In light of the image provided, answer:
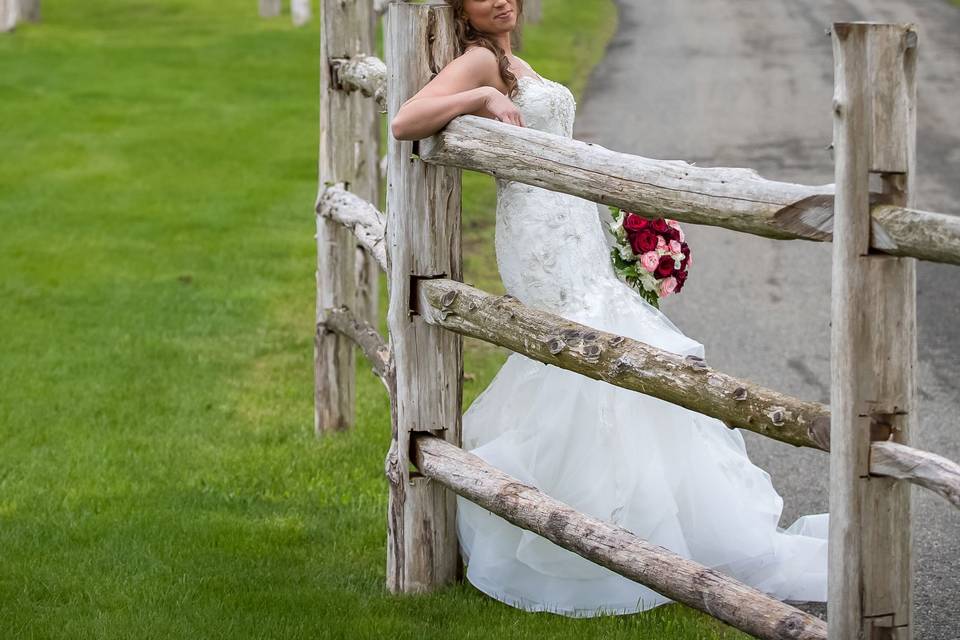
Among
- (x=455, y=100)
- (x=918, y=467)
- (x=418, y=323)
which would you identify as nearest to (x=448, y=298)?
(x=418, y=323)

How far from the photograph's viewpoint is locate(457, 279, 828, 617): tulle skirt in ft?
14.6

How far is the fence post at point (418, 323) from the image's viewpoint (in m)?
4.47

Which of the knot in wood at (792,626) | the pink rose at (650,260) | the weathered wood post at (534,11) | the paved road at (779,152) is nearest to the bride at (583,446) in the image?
the pink rose at (650,260)

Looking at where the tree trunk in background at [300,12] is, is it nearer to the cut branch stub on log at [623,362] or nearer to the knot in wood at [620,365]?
the cut branch stub on log at [623,362]

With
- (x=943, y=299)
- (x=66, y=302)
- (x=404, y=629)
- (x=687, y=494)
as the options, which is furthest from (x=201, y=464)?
(x=943, y=299)

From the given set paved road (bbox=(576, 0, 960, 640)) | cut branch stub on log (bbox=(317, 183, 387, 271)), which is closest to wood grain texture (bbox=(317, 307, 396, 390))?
cut branch stub on log (bbox=(317, 183, 387, 271))

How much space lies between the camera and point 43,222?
1195 cm

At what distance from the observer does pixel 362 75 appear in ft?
20.5

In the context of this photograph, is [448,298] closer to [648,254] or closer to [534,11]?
[648,254]

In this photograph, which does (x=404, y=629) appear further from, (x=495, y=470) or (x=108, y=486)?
(x=108, y=486)

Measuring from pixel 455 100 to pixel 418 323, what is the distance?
2.64ft

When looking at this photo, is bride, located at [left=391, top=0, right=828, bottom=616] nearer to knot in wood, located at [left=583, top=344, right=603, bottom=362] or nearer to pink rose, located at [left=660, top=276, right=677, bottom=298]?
pink rose, located at [left=660, top=276, right=677, bottom=298]

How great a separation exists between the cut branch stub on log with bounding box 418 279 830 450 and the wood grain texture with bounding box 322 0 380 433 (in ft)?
7.90

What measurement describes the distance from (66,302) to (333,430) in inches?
138
